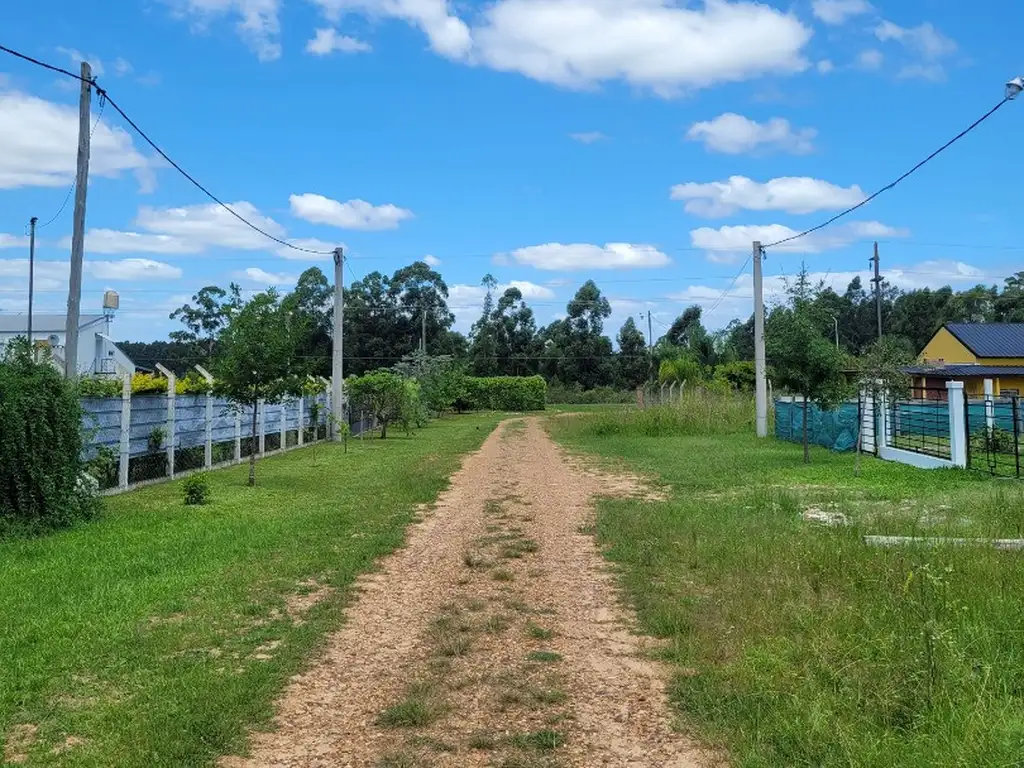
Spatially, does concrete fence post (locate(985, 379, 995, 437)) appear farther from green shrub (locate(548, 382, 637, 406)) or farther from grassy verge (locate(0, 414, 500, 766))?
green shrub (locate(548, 382, 637, 406))

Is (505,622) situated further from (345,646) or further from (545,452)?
(545,452)

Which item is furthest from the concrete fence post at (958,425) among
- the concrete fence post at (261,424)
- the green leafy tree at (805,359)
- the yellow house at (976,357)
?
the yellow house at (976,357)

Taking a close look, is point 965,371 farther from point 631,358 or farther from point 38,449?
point 38,449

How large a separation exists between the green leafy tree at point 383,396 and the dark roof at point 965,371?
24.0 meters

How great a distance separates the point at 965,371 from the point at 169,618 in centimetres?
4403

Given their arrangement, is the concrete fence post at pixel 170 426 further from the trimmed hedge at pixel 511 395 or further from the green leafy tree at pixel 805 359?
the trimmed hedge at pixel 511 395

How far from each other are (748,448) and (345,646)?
19.4 meters

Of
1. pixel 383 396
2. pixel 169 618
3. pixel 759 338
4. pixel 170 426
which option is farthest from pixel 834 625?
pixel 383 396

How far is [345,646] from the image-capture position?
5766 mm

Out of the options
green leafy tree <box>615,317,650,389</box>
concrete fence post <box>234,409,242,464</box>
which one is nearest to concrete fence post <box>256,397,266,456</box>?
concrete fence post <box>234,409,242,464</box>

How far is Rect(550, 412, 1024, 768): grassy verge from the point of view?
12.9 ft

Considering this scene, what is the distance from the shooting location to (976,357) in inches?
1809

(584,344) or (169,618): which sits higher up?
(584,344)

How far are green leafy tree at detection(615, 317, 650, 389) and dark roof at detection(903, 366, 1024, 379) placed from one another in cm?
3226
